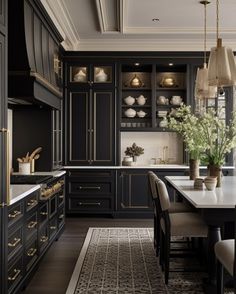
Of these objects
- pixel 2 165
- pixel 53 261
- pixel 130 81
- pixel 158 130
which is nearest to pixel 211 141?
pixel 53 261

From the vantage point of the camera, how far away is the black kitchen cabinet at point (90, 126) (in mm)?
6984

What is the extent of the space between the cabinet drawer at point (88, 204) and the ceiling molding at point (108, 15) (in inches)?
102

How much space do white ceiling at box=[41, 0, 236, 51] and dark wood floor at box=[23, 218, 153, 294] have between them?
9.11 ft

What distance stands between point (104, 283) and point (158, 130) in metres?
3.75

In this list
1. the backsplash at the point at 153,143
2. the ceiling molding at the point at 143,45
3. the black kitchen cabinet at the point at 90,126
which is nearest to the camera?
the black kitchen cabinet at the point at 90,126

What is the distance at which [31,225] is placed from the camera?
378cm

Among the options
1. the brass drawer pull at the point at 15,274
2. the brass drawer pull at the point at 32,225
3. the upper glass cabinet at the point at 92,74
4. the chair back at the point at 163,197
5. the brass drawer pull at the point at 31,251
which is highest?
the upper glass cabinet at the point at 92,74

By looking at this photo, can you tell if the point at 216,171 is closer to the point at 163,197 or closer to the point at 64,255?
the point at 163,197

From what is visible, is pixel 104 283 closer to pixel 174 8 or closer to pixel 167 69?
pixel 174 8

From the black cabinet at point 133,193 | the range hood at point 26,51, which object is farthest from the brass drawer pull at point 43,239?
the black cabinet at point 133,193

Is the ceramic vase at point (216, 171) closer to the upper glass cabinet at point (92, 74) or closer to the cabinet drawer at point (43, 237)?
the cabinet drawer at point (43, 237)

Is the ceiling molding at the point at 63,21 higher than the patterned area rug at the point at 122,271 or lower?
higher

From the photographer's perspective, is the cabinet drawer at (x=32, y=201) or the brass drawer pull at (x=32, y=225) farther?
the brass drawer pull at (x=32, y=225)

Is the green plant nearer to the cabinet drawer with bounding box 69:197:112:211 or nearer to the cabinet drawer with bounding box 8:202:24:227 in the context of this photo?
the cabinet drawer with bounding box 69:197:112:211
